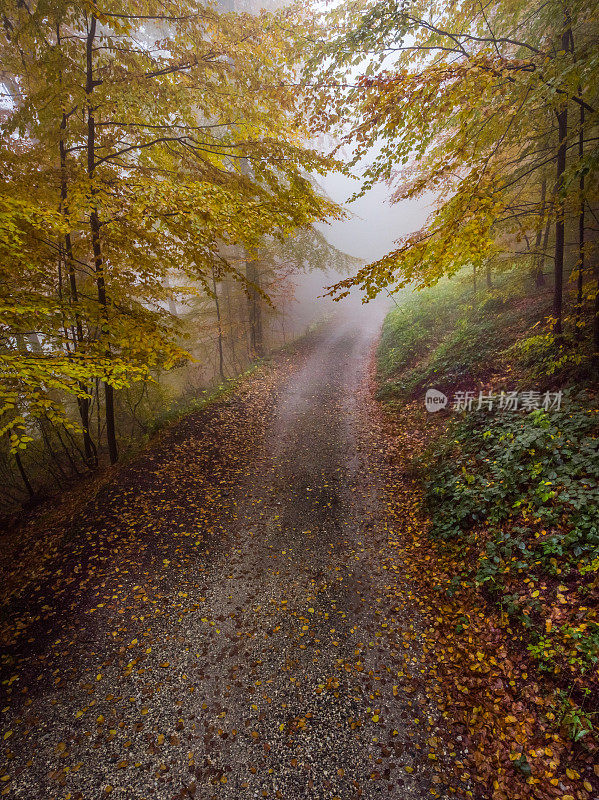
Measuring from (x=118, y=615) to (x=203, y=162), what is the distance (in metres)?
7.79

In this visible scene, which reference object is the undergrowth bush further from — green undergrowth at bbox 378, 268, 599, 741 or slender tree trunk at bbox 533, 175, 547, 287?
slender tree trunk at bbox 533, 175, 547, 287

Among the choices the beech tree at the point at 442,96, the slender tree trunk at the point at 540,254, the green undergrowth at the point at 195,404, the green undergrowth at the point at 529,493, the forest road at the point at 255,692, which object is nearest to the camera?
the forest road at the point at 255,692

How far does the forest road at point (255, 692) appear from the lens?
10.3ft

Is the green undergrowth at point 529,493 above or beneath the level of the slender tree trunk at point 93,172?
beneath

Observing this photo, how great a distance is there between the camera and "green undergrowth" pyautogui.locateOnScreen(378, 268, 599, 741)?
140 inches

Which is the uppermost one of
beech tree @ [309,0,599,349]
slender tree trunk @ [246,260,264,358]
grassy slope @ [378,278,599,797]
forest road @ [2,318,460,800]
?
beech tree @ [309,0,599,349]

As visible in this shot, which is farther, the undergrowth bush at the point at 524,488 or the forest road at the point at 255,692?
the undergrowth bush at the point at 524,488

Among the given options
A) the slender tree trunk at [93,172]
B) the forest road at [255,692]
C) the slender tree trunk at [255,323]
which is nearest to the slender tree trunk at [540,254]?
the forest road at [255,692]

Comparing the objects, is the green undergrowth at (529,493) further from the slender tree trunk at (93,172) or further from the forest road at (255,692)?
the slender tree trunk at (93,172)

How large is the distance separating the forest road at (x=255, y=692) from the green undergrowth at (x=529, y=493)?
1360 mm

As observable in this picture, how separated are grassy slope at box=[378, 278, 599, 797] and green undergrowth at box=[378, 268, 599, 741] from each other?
0.02 m

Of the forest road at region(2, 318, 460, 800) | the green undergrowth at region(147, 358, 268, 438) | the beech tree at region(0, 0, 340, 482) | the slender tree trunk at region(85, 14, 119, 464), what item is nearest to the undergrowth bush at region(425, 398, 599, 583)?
the forest road at region(2, 318, 460, 800)

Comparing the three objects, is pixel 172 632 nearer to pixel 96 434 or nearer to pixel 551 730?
pixel 551 730

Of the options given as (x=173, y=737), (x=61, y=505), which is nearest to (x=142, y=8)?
(x=61, y=505)
